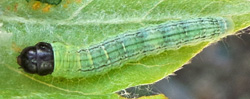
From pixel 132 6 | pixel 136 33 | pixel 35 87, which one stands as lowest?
pixel 35 87

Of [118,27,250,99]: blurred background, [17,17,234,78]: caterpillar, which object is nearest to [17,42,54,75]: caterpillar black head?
[17,17,234,78]: caterpillar

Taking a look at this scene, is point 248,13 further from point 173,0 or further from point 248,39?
point 248,39

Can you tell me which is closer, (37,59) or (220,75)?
(37,59)

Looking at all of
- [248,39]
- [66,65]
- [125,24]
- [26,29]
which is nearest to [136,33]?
[125,24]

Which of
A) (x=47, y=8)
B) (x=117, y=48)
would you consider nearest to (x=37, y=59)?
(x=47, y=8)

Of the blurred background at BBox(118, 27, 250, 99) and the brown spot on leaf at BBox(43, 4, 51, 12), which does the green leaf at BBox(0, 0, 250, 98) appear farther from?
the blurred background at BBox(118, 27, 250, 99)

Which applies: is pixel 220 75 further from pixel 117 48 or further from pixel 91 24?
pixel 91 24

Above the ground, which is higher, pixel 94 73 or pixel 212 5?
pixel 212 5

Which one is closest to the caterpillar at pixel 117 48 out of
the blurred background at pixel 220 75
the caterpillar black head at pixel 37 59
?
the caterpillar black head at pixel 37 59
